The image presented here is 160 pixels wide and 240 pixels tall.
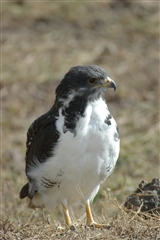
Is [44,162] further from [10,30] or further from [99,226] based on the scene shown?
[10,30]

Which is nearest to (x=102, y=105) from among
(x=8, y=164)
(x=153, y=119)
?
(x=8, y=164)

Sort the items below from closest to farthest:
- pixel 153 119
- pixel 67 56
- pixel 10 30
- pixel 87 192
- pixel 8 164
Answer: pixel 87 192 → pixel 8 164 → pixel 153 119 → pixel 67 56 → pixel 10 30

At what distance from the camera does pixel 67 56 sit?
1202 centimetres

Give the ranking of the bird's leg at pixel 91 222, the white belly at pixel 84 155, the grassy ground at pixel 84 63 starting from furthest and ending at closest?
1. the grassy ground at pixel 84 63
2. the bird's leg at pixel 91 222
3. the white belly at pixel 84 155

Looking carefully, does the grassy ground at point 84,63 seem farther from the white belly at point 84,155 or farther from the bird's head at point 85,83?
the bird's head at point 85,83

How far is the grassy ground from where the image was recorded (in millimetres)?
6914

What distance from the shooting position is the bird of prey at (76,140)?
6.08 m

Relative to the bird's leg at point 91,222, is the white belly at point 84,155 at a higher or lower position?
higher

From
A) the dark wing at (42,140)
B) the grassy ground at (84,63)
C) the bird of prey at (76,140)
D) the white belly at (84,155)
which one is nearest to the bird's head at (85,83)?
the bird of prey at (76,140)

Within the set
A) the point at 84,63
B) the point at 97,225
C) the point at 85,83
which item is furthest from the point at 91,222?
the point at 84,63

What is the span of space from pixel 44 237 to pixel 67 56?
6.31m

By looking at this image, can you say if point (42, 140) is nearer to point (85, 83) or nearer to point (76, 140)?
point (76, 140)

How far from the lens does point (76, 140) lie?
6039 millimetres

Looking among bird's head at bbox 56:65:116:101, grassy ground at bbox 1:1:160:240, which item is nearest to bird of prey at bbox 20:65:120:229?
bird's head at bbox 56:65:116:101
